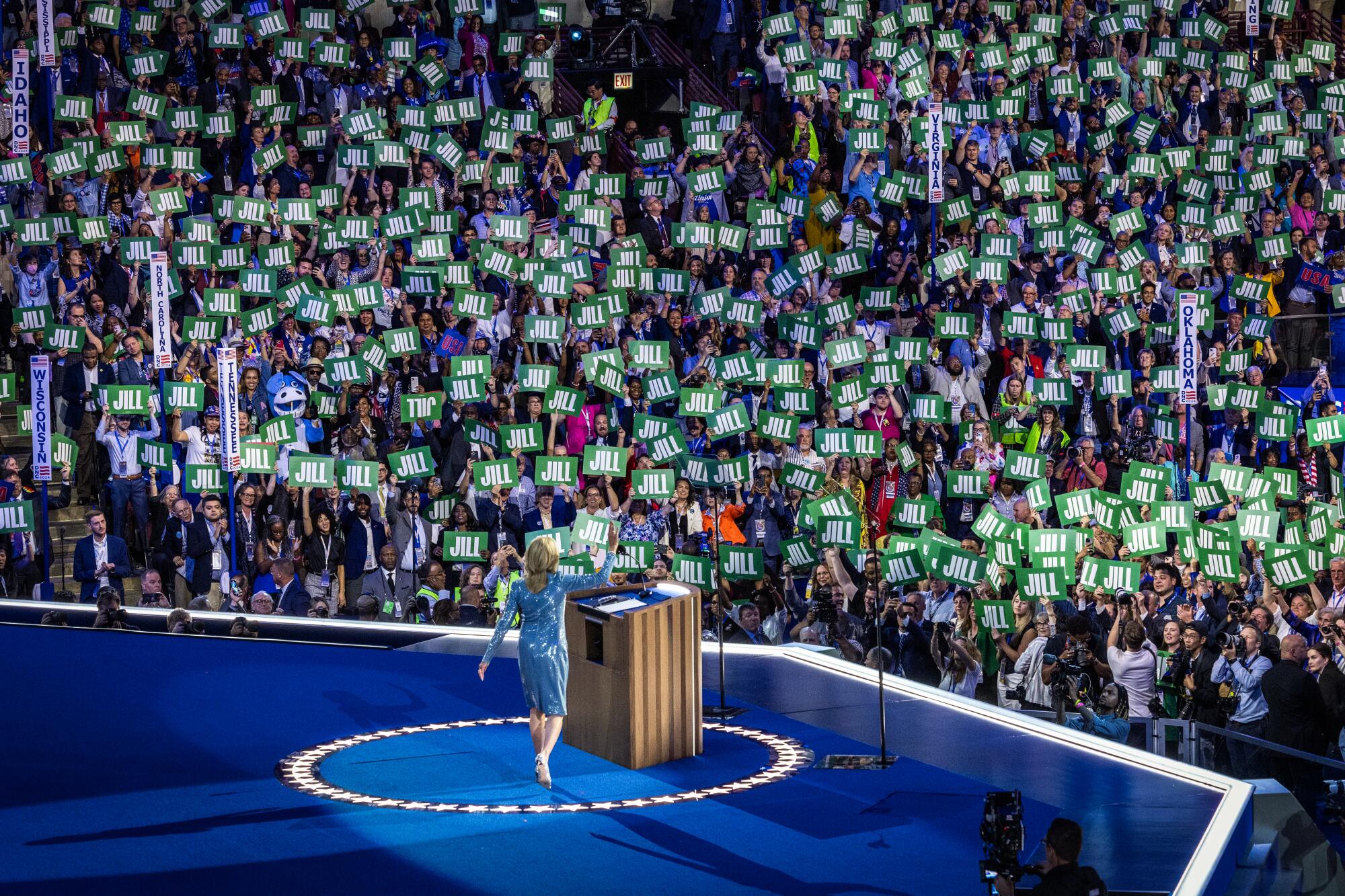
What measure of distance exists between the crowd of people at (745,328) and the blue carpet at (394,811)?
2806 mm

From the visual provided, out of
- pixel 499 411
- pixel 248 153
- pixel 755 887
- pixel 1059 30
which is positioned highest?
pixel 1059 30

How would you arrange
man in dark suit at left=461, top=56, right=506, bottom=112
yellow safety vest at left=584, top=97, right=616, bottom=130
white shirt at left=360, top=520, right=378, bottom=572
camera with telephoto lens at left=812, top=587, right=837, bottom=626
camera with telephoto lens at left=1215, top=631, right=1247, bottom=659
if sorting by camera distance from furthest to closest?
yellow safety vest at left=584, top=97, right=616, bottom=130, man in dark suit at left=461, top=56, right=506, bottom=112, white shirt at left=360, top=520, right=378, bottom=572, camera with telephoto lens at left=812, top=587, right=837, bottom=626, camera with telephoto lens at left=1215, top=631, right=1247, bottom=659

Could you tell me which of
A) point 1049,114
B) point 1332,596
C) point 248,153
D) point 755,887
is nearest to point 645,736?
point 755,887

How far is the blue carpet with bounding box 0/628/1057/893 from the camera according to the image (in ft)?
24.9

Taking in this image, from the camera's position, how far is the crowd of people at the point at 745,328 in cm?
1381

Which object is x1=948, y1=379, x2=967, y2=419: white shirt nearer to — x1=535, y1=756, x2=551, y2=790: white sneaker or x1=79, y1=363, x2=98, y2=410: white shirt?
x1=79, y1=363, x2=98, y2=410: white shirt

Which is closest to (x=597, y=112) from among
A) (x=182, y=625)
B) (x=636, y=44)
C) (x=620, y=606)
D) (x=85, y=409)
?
(x=636, y=44)

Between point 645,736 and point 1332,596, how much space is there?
20.3ft

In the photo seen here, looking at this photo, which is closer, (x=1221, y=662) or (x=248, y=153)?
(x=1221, y=662)

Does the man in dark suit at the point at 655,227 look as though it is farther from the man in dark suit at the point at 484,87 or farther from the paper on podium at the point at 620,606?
the paper on podium at the point at 620,606

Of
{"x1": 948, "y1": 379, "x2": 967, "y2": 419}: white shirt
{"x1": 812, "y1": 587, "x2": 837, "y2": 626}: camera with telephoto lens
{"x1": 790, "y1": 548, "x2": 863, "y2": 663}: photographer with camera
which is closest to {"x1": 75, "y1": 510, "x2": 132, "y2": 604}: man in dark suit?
{"x1": 790, "y1": 548, "x2": 863, "y2": 663}: photographer with camera

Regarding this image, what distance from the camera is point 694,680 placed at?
Answer: 9.50 m

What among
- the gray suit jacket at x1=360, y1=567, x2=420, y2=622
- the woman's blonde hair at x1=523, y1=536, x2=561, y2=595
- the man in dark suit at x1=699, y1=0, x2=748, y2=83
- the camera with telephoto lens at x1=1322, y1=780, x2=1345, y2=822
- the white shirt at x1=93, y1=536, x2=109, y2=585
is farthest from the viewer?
the man in dark suit at x1=699, y1=0, x2=748, y2=83

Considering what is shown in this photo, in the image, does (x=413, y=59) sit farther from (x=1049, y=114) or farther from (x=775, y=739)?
(x=775, y=739)
